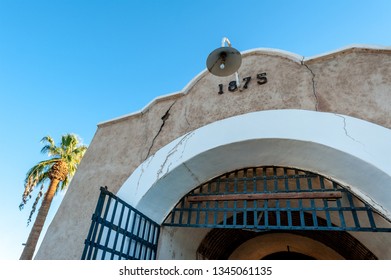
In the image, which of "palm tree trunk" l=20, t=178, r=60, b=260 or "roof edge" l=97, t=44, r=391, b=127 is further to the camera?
"palm tree trunk" l=20, t=178, r=60, b=260

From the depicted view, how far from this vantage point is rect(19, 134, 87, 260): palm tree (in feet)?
32.5

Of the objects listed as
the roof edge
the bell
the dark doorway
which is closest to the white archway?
the bell

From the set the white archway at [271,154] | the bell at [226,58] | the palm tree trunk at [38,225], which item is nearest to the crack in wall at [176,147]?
the white archway at [271,154]

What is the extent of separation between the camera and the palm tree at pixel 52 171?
9898mm

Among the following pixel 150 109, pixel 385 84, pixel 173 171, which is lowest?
pixel 173 171

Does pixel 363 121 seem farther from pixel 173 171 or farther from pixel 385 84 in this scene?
pixel 173 171

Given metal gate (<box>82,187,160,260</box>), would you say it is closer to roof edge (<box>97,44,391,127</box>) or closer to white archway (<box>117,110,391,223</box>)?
white archway (<box>117,110,391,223</box>)

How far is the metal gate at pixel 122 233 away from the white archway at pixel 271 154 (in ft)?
0.78

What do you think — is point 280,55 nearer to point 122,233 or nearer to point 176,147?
point 176,147

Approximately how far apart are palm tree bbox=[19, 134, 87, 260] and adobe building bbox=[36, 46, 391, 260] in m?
6.75
